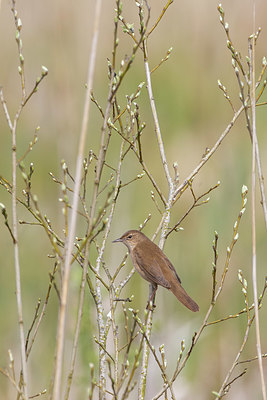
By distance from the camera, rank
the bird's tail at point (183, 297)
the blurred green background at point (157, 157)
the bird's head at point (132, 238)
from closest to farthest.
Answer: the bird's tail at point (183, 297) < the bird's head at point (132, 238) < the blurred green background at point (157, 157)

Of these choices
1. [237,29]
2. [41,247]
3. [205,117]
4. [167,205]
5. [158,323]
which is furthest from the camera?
[237,29]

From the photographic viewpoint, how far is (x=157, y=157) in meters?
6.55

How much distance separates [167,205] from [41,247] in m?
2.68

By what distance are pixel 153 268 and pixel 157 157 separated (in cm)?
288

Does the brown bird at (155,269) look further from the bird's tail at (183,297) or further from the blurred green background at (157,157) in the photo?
the blurred green background at (157,157)

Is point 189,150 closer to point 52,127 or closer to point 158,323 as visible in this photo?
point 52,127

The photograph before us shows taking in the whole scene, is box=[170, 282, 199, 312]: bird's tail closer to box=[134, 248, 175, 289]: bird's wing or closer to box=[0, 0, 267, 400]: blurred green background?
box=[134, 248, 175, 289]: bird's wing

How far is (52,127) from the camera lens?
6.34m

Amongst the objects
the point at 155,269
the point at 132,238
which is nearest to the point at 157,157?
the point at 132,238

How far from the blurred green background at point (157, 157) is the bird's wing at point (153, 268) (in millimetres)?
310

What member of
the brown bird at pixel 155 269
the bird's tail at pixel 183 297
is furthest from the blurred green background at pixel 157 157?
the bird's tail at pixel 183 297

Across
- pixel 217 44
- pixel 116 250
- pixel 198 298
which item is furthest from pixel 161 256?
pixel 217 44

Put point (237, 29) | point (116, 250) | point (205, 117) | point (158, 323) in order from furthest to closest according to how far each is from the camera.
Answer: point (237, 29) → point (205, 117) → point (116, 250) → point (158, 323)

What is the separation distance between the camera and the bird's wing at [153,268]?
373 centimetres
